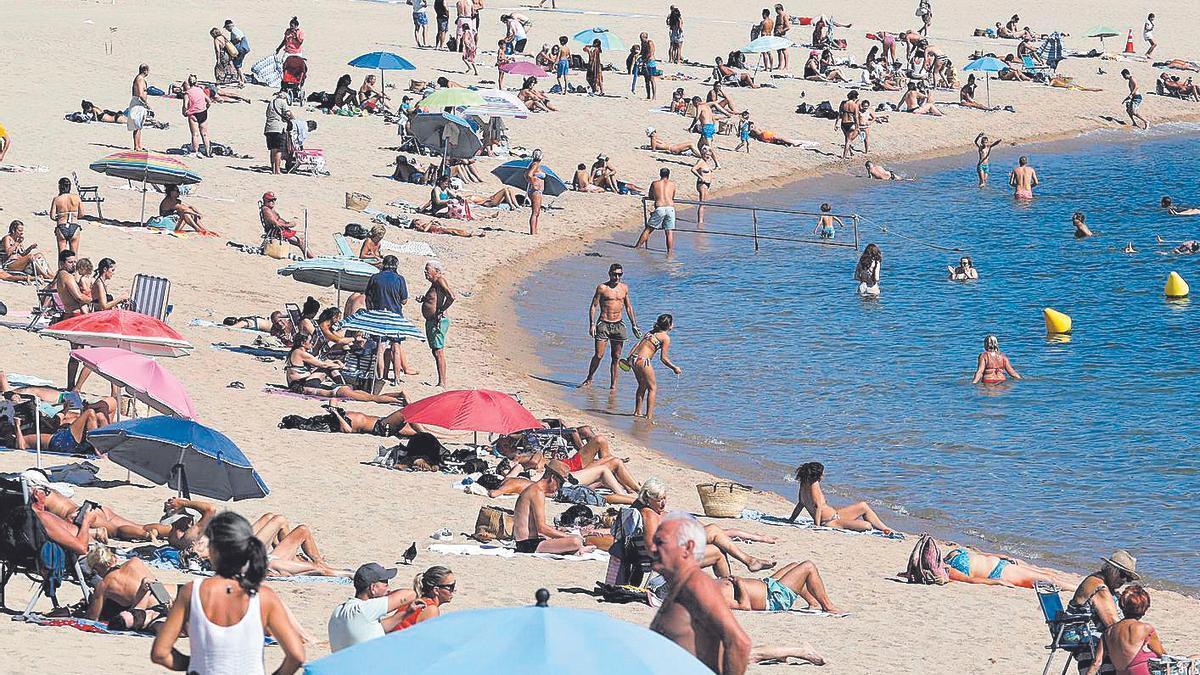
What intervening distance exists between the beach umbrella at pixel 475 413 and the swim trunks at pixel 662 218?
12721 mm

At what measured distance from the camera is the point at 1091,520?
15758mm

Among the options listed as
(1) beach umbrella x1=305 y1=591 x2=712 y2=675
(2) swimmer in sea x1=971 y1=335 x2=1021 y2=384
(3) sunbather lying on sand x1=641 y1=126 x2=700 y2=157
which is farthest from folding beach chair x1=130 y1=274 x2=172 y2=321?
(3) sunbather lying on sand x1=641 y1=126 x2=700 y2=157

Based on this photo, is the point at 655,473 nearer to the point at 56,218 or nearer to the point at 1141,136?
the point at 56,218

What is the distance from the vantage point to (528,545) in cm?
1275

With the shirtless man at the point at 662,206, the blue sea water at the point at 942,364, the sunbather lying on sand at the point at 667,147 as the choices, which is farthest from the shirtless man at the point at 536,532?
the sunbather lying on sand at the point at 667,147

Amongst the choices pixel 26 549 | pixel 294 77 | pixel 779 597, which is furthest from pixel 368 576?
pixel 294 77

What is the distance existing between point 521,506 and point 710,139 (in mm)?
22751

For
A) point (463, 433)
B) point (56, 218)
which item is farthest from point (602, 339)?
point (56, 218)

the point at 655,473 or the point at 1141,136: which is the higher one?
the point at 1141,136

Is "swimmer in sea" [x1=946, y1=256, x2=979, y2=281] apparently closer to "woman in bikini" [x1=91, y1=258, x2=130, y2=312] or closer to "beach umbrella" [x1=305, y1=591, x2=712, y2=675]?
"woman in bikini" [x1=91, y1=258, x2=130, y2=312]

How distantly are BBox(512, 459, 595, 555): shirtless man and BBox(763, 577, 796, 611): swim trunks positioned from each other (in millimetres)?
1677

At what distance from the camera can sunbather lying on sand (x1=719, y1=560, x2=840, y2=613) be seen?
1162cm

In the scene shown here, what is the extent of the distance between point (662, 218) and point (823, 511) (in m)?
13.1

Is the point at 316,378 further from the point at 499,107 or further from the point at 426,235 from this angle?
the point at 499,107
